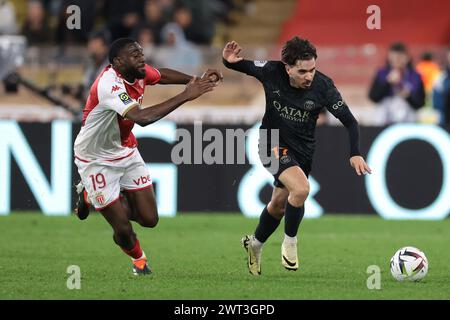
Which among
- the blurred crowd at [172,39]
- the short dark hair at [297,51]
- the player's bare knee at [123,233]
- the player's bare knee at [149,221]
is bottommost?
the player's bare knee at [123,233]

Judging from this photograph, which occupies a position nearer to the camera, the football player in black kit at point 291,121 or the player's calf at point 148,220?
the football player in black kit at point 291,121

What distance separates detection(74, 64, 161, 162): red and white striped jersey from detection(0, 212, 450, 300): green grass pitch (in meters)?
1.13

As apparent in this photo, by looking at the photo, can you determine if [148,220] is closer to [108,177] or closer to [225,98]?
[108,177]

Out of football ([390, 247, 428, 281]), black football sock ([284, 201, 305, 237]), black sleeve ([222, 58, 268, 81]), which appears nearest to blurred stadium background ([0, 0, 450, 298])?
football ([390, 247, 428, 281])

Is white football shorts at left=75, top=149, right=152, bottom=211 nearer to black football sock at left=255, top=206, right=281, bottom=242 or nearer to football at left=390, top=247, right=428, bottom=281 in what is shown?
black football sock at left=255, top=206, right=281, bottom=242

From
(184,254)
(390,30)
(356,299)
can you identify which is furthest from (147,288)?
(390,30)

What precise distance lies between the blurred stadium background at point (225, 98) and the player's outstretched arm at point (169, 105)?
4.46 metres

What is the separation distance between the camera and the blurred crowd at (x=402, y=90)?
18.4 m

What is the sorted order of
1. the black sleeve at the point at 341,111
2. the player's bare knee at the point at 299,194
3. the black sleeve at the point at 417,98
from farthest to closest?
the black sleeve at the point at 417,98 → the black sleeve at the point at 341,111 → the player's bare knee at the point at 299,194

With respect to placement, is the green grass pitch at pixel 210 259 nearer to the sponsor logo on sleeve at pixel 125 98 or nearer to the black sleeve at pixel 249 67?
the sponsor logo on sleeve at pixel 125 98

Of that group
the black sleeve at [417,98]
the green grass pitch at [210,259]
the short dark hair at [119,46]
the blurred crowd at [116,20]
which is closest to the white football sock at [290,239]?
the green grass pitch at [210,259]

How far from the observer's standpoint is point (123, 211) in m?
11.2

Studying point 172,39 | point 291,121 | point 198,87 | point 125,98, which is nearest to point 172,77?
point 125,98
